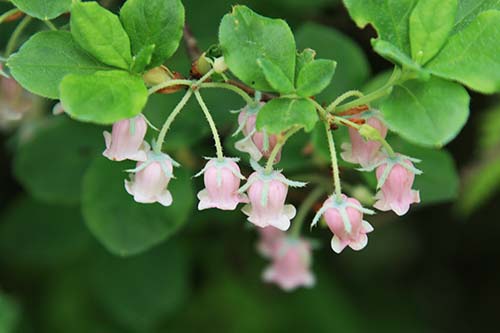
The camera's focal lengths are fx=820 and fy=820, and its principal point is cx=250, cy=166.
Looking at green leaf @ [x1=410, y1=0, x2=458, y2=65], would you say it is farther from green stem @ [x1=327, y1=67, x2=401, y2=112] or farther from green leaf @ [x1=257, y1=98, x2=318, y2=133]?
green leaf @ [x1=257, y1=98, x2=318, y2=133]

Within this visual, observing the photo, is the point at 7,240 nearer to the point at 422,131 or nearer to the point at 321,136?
the point at 321,136

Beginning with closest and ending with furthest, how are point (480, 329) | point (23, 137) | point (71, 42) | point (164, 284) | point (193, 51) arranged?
point (71, 42) < point (193, 51) < point (23, 137) < point (164, 284) < point (480, 329)

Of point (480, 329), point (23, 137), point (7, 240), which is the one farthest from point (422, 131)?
point (480, 329)

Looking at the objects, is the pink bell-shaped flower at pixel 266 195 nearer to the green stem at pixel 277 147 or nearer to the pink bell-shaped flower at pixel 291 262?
the green stem at pixel 277 147

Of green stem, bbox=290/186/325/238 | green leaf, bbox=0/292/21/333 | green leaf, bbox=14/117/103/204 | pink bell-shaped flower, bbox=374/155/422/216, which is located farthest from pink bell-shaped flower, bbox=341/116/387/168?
green leaf, bbox=0/292/21/333

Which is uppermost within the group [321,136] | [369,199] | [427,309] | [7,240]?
[321,136]

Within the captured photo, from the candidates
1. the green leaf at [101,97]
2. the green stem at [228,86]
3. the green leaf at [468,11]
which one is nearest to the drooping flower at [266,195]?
the green stem at [228,86]

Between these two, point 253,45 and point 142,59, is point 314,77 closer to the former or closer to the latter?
point 253,45
